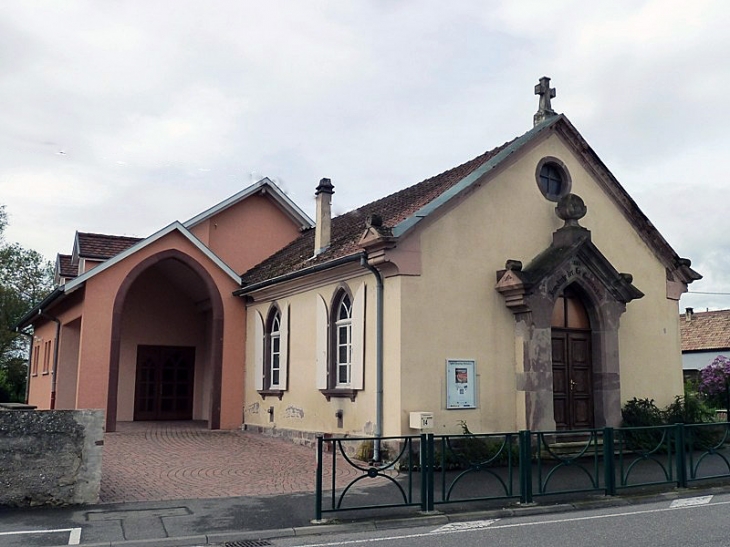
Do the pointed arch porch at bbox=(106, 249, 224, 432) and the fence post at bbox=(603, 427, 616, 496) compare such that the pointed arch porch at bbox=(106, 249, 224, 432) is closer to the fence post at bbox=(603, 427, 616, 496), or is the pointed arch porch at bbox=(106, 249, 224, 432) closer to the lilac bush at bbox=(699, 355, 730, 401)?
the fence post at bbox=(603, 427, 616, 496)

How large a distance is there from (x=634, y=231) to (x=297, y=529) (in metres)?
11.6

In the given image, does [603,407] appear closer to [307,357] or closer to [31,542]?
[307,357]

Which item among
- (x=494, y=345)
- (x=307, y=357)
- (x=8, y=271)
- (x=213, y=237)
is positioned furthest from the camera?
(x=8, y=271)

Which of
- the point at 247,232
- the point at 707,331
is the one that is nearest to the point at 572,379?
the point at 247,232

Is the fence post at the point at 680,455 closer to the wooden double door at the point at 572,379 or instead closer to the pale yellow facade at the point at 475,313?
the pale yellow facade at the point at 475,313

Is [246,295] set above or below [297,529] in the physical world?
above

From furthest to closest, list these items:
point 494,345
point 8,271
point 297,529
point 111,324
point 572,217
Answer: point 8,271 < point 111,324 < point 572,217 < point 494,345 < point 297,529

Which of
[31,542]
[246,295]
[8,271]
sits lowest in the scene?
[31,542]

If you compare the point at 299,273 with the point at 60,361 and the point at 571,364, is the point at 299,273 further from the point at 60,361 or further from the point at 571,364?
the point at 60,361

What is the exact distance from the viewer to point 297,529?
27.8 feet

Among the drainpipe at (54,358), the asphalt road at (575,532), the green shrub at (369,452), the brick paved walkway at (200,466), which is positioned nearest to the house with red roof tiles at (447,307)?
the green shrub at (369,452)

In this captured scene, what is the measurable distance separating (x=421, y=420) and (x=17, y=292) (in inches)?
1517

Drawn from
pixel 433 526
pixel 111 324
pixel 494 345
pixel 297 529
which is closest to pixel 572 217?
pixel 494 345

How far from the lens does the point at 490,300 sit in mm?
14430
